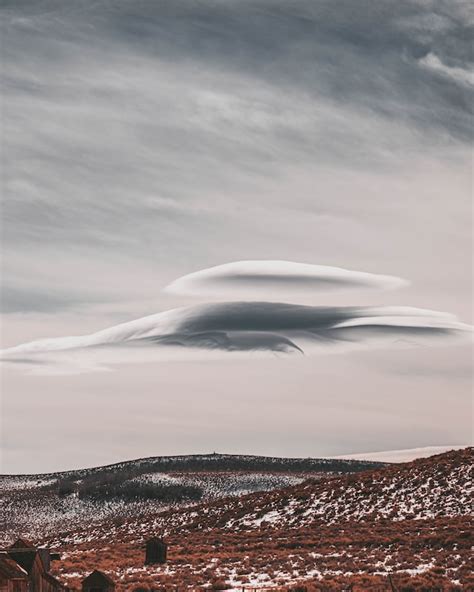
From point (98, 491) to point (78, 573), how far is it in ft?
257

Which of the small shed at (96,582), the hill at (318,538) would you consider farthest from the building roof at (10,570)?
the hill at (318,538)

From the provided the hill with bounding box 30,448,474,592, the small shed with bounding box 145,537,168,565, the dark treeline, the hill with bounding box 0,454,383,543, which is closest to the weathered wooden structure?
the hill with bounding box 30,448,474,592

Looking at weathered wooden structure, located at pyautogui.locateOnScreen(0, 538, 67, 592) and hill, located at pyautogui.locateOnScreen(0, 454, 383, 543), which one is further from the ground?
weathered wooden structure, located at pyautogui.locateOnScreen(0, 538, 67, 592)

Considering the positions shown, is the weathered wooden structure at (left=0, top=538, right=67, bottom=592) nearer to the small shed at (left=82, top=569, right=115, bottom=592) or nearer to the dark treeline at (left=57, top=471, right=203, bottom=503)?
the small shed at (left=82, top=569, right=115, bottom=592)

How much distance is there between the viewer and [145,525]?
77.5 m

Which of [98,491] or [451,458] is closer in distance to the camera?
[451,458]

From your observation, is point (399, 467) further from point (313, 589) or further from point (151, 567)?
point (313, 589)

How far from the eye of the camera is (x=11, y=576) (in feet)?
82.7

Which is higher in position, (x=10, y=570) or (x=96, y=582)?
(x=10, y=570)

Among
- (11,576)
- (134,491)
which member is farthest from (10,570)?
(134,491)

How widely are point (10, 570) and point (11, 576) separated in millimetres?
215

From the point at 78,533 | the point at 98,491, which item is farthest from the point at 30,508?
the point at 78,533

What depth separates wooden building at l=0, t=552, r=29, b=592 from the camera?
2484 centimetres

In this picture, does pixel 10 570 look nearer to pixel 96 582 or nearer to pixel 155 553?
pixel 96 582
